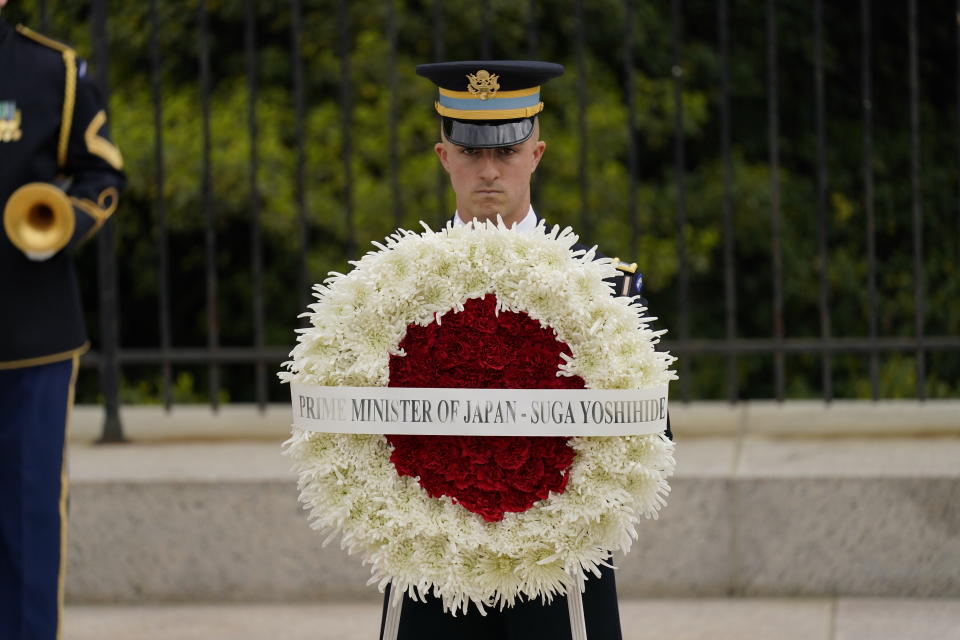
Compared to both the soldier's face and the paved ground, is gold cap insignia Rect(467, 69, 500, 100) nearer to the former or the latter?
the soldier's face

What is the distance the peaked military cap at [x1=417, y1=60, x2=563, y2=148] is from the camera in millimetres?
3312

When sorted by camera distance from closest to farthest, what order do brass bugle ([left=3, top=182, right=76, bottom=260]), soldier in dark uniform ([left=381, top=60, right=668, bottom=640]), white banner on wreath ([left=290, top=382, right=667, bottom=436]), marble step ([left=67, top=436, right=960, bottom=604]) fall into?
1. white banner on wreath ([left=290, top=382, right=667, bottom=436])
2. soldier in dark uniform ([left=381, top=60, right=668, bottom=640])
3. brass bugle ([left=3, top=182, right=76, bottom=260])
4. marble step ([left=67, top=436, right=960, bottom=604])

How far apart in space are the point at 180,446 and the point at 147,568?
67 centimetres

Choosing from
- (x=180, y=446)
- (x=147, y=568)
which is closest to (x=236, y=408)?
(x=180, y=446)

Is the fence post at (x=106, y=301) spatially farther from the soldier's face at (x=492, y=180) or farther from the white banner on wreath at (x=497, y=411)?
the white banner on wreath at (x=497, y=411)

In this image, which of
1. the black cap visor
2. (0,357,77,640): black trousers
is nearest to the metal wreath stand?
the black cap visor

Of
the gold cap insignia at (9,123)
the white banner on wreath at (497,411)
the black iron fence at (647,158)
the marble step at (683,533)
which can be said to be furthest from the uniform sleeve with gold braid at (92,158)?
the black iron fence at (647,158)

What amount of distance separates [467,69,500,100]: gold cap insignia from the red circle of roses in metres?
0.46

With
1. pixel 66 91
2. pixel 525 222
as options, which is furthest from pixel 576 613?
pixel 66 91

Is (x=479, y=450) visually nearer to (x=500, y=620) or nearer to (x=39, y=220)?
(x=500, y=620)

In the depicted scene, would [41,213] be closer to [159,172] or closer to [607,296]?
[607,296]

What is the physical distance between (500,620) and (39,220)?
1522mm

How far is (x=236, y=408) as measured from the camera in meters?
6.79

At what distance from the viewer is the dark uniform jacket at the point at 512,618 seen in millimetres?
3223
